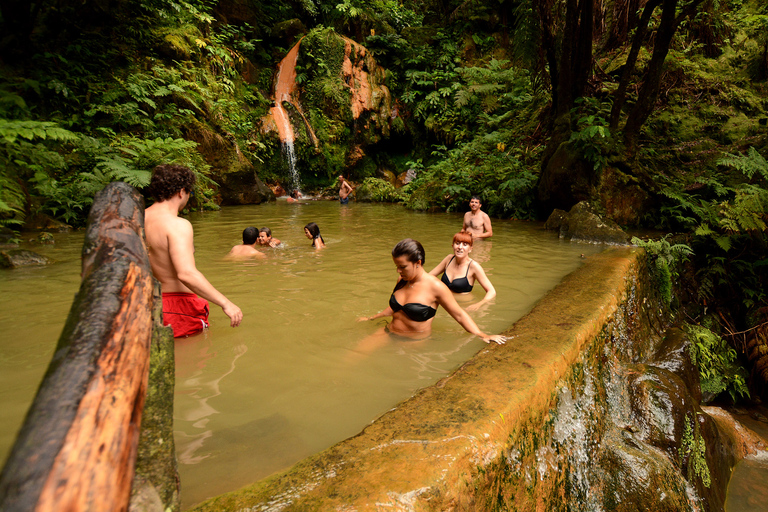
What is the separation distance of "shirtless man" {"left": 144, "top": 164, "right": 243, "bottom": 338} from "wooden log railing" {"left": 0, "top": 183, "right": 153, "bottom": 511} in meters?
1.50

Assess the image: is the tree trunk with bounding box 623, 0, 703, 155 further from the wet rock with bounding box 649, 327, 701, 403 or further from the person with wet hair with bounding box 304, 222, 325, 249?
the person with wet hair with bounding box 304, 222, 325, 249

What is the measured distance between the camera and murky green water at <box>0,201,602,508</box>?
2.05 meters

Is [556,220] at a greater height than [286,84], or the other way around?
[286,84]

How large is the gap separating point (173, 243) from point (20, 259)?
4.23m

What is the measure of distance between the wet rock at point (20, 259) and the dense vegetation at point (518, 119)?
0.71m

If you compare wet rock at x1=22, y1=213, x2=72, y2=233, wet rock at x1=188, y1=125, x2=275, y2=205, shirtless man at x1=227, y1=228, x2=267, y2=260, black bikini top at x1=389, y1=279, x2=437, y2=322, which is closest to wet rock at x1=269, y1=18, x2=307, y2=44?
wet rock at x1=188, y1=125, x2=275, y2=205

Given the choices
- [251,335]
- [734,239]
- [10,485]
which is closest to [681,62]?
[734,239]

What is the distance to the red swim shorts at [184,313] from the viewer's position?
3.25 meters

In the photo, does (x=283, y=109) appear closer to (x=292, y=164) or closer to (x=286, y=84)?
(x=286, y=84)

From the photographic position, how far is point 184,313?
131 inches

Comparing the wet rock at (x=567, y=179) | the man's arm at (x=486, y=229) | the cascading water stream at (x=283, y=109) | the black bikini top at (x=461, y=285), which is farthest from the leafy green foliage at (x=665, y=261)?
the cascading water stream at (x=283, y=109)

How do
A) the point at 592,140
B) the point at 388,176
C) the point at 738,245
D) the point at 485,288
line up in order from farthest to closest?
1. the point at 388,176
2. the point at 592,140
3. the point at 738,245
4. the point at 485,288

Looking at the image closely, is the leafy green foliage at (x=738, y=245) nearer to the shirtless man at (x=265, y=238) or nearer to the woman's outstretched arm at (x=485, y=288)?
the woman's outstretched arm at (x=485, y=288)

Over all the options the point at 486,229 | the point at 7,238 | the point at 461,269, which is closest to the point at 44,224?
the point at 7,238
